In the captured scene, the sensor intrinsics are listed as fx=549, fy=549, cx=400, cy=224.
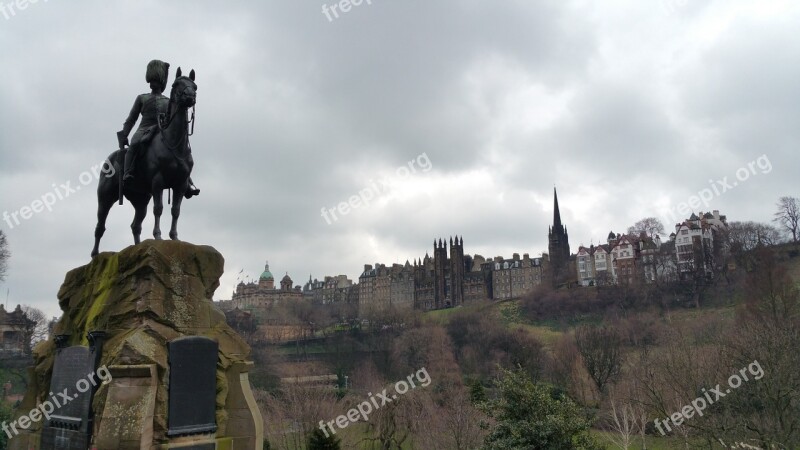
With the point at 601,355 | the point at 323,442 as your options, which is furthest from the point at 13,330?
the point at 601,355

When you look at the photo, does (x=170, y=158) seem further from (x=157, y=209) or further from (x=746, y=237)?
(x=746, y=237)

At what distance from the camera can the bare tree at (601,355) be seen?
47500mm

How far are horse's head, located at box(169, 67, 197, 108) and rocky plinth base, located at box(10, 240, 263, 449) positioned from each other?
262 cm

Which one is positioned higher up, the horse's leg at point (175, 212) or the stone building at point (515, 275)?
the stone building at point (515, 275)

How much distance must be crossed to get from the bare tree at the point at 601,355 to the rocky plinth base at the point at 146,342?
42.1 m

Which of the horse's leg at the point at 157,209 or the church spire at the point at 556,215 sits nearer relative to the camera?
the horse's leg at the point at 157,209

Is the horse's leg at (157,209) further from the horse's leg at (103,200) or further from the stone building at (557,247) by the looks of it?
the stone building at (557,247)

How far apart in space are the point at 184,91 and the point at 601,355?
4822cm

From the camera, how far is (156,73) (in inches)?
451

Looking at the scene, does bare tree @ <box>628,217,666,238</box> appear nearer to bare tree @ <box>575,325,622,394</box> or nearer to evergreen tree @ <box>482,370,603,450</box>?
bare tree @ <box>575,325,622,394</box>

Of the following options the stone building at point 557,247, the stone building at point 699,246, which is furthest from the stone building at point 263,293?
the stone building at point 699,246

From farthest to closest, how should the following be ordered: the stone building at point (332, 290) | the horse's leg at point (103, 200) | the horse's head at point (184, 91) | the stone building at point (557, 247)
Result: 1. the stone building at point (332, 290)
2. the stone building at point (557, 247)
3. the horse's leg at point (103, 200)
4. the horse's head at point (184, 91)

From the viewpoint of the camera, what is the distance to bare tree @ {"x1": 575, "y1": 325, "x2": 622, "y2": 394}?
47500 millimetres

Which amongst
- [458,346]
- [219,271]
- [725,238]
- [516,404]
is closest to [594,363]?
[458,346]
